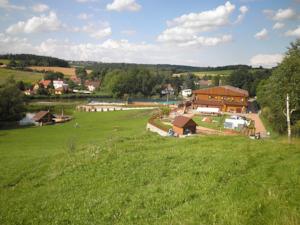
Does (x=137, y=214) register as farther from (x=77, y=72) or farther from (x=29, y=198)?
(x=77, y=72)

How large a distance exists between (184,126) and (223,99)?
37.0 meters

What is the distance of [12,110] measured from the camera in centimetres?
6469

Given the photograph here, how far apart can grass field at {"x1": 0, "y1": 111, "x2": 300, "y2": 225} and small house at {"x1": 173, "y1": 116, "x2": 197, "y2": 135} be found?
79.9 ft

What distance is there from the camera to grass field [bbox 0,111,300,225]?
808cm

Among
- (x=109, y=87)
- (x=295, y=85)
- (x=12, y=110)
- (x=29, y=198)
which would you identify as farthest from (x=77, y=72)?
(x=29, y=198)

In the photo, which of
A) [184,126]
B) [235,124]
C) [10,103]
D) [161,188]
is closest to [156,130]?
[184,126]

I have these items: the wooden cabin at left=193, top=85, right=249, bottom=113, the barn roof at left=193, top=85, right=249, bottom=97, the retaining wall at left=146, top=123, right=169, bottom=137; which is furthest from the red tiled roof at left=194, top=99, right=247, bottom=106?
the retaining wall at left=146, top=123, right=169, bottom=137

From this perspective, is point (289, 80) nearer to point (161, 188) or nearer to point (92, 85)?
point (161, 188)

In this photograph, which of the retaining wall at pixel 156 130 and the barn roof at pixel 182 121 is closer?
the barn roof at pixel 182 121

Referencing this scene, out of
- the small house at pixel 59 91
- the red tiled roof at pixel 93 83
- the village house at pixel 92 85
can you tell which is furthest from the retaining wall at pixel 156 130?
the red tiled roof at pixel 93 83

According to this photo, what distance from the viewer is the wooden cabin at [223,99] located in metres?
73.1

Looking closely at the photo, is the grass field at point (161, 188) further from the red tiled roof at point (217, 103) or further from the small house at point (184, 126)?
the red tiled roof at point (217, 103)

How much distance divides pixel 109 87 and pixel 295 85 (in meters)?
111

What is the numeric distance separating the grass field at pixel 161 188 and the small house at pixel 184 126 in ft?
79.9
